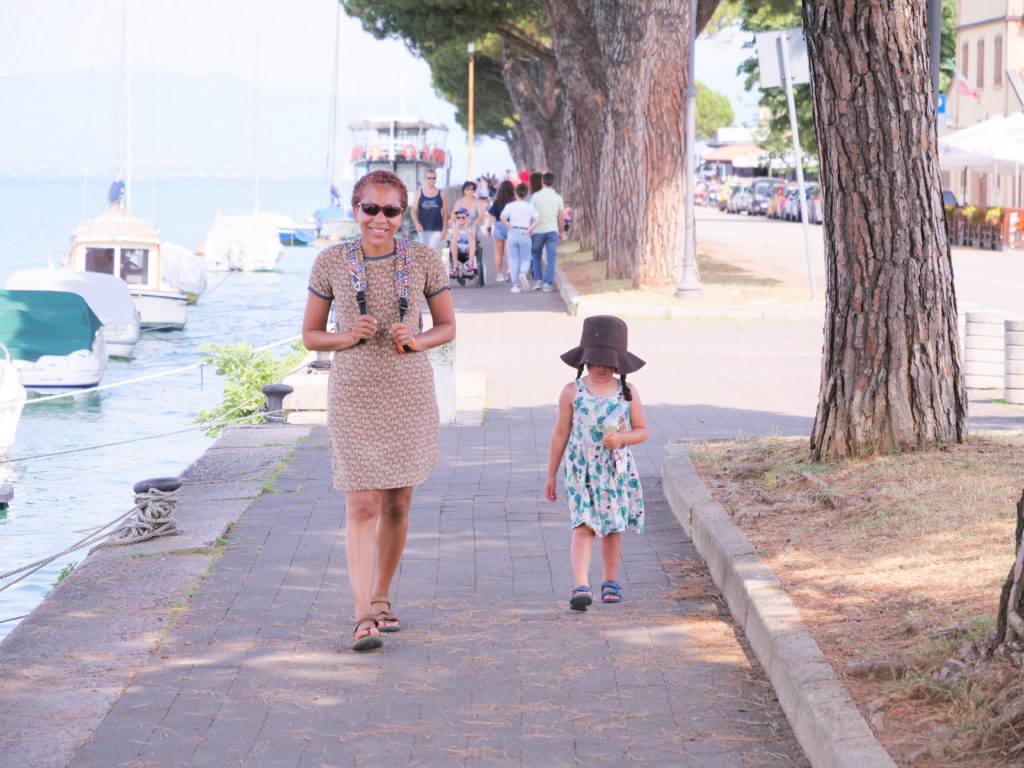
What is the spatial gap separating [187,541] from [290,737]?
2815 millimetres

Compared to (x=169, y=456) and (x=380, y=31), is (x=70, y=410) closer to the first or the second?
(x=169, y=456)

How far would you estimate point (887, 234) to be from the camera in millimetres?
7930

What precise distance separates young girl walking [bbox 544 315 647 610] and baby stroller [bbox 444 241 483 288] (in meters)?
18.6

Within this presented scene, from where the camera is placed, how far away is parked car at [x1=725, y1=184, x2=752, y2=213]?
240 feet

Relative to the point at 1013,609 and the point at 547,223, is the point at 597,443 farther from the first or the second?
the point at 547,223

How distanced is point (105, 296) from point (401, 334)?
25209 mm

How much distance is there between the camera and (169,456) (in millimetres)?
15219

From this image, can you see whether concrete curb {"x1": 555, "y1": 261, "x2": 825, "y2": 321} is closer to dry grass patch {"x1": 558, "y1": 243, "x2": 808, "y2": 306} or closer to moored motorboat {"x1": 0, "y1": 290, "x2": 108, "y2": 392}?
dry grass patch {"x1": 558, "y1": 243, "x2": 808, "y2": 306}

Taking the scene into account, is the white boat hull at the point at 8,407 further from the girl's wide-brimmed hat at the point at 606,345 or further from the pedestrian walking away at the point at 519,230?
the girl's wide-brimmed hat at the point at 606,345

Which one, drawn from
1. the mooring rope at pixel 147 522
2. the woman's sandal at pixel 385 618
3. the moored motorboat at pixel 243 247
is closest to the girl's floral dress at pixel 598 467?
the woman's sandal at pixel 385 618

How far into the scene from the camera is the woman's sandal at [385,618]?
5.89 m

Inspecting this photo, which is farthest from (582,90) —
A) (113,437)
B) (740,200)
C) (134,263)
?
(740,200)

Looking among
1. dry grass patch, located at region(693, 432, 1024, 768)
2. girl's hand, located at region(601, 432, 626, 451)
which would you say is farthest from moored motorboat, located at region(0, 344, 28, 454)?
girl's hand, located at region(601, 432, 626, 451)

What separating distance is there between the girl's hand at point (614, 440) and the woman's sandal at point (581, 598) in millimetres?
592
